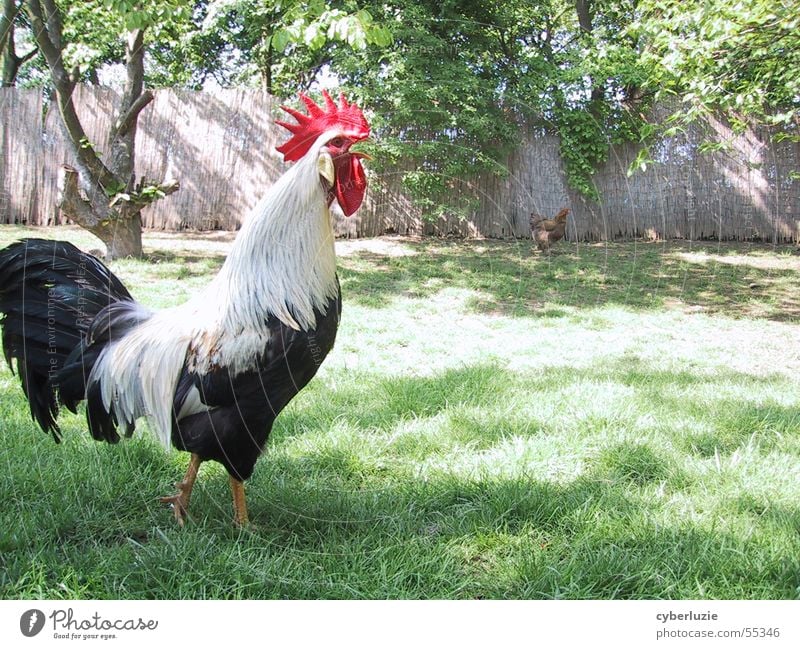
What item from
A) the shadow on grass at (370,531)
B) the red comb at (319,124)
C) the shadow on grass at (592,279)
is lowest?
the shadow on grass at (370,531)

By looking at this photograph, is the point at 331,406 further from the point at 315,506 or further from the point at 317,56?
the point at 317,56

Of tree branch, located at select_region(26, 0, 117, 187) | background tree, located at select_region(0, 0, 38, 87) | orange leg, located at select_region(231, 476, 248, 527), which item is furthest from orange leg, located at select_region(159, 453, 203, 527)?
background tree, located at select_region(0, 0, 38, 87)

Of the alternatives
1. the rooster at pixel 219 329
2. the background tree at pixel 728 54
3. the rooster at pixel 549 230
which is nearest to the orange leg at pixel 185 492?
the rooster at pixel 219 329

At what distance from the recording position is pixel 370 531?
1833 millimetres

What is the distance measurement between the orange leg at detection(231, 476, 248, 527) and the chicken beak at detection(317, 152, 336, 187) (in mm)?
1101

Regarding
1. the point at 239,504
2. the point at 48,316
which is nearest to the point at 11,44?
the point at 48,316

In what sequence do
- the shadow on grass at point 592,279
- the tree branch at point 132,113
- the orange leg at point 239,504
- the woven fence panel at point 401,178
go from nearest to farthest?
1. the orange leg at point 239,504
2. the tree branch at point 132,113
3. the woven fence panel at point 401,178
4. the shadow on grass at point 592,279

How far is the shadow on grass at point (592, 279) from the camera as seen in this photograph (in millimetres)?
4309

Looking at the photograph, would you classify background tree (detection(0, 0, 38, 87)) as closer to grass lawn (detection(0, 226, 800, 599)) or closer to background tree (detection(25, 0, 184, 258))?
background tree (detection(25, 0, 184, 258))

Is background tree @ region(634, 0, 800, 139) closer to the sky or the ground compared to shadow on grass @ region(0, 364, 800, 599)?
closer to the sky

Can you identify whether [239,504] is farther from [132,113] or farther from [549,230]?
[549,230]

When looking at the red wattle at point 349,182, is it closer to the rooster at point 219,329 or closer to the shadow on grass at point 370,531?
the rooster at point 219,329

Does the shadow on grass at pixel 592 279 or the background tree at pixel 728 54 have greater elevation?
the background tree at pixel 728 54

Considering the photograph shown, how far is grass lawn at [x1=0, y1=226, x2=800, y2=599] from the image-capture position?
163cm
